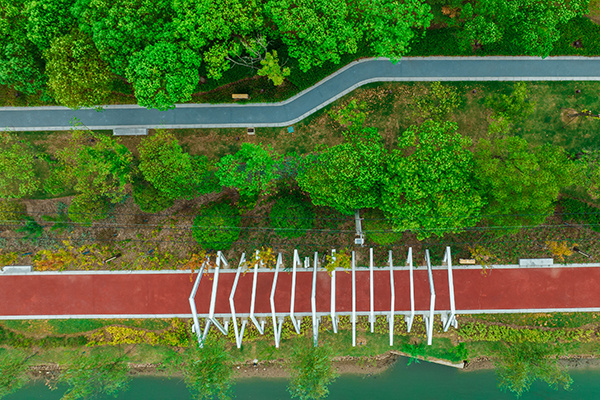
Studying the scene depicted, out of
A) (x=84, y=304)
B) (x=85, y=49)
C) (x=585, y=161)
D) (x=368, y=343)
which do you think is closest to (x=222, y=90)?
(x=85, y=49)

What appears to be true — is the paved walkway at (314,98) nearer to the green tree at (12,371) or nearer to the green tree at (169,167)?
the green tree at (169,167)

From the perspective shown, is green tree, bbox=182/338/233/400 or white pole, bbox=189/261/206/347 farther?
green tree, bbox=182/338/233/400

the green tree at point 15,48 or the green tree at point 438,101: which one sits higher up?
the green tree at point 15,48

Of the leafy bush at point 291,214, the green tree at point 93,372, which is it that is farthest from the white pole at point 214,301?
the green tree at point 93,372

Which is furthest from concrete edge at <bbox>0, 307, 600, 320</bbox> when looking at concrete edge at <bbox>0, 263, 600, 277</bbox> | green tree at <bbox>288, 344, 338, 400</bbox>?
concrete edge at <bbox>0, 263, 600, 277</bbox>

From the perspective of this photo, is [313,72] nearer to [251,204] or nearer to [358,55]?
[358,55]

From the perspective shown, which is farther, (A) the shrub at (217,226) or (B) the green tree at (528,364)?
(B) the green tree at (528,364)

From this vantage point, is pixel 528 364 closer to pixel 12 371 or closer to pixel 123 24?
pixel 123 24

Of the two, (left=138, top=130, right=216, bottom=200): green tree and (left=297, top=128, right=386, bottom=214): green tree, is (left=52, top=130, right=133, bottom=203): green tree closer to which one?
(left=138, top=130, right=216, bottom=200): green tree
